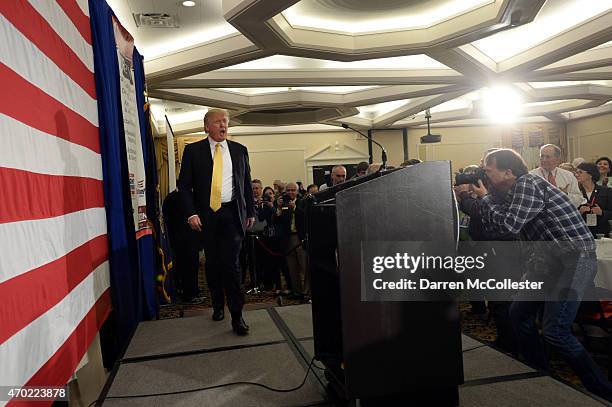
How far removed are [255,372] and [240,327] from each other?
1.89 feet

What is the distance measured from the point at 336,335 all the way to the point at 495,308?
157 cm

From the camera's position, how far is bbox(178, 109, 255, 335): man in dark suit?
2.62 metres

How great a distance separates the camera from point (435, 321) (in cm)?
151

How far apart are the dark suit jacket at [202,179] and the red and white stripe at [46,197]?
0.49 m

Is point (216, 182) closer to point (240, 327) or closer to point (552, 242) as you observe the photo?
point (240, 327)

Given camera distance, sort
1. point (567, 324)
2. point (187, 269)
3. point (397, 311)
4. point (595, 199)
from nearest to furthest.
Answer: point (397, 311), point (567, 324), point (595, 199), point (187, 269)

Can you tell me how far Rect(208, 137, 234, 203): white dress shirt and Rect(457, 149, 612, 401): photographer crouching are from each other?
4.45 ft

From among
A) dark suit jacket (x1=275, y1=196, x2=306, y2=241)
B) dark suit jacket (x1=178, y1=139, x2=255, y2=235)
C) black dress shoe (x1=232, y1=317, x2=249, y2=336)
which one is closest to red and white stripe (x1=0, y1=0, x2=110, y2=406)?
dark suit jacket (x1=178, y1=139, x2=255, y2=235)

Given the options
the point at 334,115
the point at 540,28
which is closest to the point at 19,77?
the point at 540,28

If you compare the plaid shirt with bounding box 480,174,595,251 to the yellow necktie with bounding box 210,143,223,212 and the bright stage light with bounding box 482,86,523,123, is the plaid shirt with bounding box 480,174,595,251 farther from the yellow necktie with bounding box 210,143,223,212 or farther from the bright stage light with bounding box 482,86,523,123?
the bright stage light with bounding box 482,86,523,123

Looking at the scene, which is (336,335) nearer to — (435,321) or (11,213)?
(435,321)

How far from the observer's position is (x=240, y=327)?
8.45ft

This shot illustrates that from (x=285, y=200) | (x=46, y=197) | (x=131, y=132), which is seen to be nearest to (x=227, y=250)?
(x=46, y=197)

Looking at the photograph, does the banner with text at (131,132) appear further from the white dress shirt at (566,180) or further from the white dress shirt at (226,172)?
the white dress shirt at (566,180)
